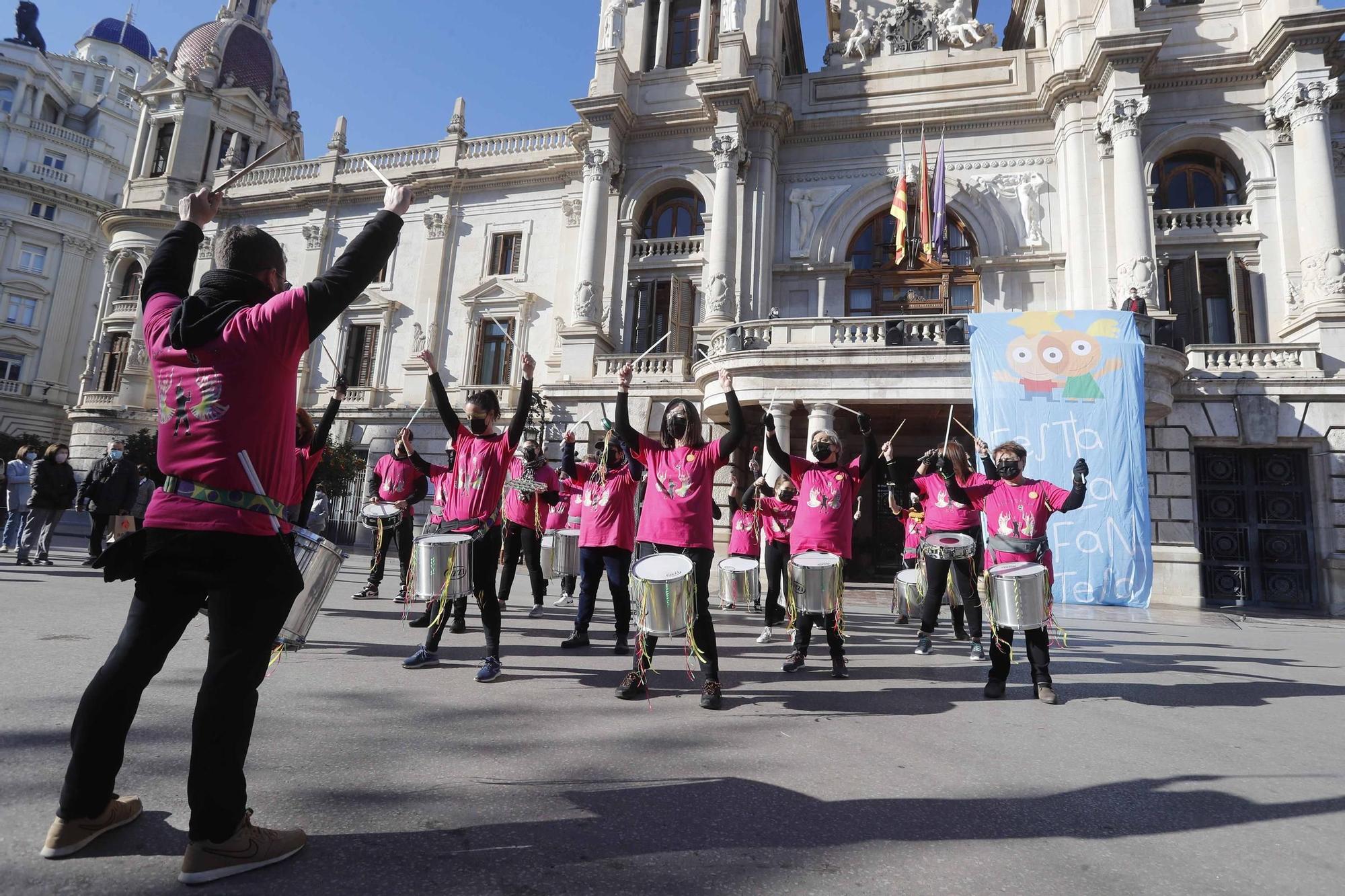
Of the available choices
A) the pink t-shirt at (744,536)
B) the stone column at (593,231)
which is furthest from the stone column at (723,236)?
the pink t-shirt at (744,536)

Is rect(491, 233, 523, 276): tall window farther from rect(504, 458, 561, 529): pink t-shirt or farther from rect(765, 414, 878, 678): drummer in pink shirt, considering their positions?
rect(765, 414, 878, 678): drummer in pink shirt

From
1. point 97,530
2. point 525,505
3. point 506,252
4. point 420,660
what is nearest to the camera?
point 420,660

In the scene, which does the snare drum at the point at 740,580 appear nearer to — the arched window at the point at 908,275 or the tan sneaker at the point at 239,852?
the tan sneaker at the point at 239,852

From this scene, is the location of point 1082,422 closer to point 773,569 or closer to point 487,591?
point 773,569

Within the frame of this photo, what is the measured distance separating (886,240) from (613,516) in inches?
683

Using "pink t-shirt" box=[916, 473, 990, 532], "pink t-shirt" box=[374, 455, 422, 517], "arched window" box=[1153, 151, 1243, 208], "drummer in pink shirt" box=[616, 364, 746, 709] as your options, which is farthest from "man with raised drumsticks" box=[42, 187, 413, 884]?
"arched window" box=[1153, 151, 1243, 208]

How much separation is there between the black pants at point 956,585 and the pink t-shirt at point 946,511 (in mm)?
82

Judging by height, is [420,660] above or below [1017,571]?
below

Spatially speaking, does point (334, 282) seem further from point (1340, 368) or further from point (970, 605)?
point (1340, 368)

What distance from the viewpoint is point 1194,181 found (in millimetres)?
19547

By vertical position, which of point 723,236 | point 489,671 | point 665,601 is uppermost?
point 723,236

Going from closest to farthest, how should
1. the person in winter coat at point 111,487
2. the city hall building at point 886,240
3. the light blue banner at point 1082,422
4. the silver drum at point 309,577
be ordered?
the silver drum at point 309,577, the person in winter coat at point 111,487, the light blue banner at point 1082,422, the city hall building at point 886,240

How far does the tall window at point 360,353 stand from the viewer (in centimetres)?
2622

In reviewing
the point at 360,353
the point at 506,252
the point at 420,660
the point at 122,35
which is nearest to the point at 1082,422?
the point at 420,660
